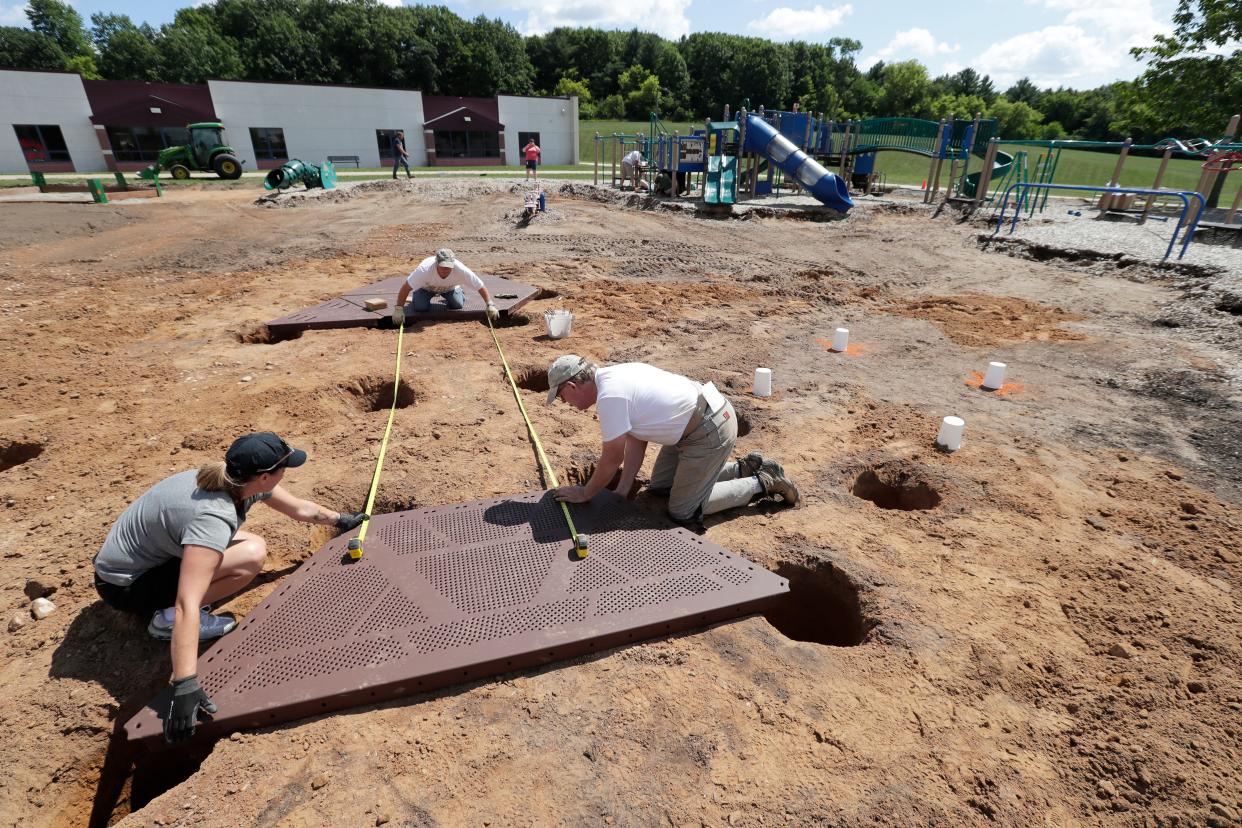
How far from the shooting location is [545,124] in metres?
35.6

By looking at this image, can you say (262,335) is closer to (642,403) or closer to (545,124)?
(642,403)

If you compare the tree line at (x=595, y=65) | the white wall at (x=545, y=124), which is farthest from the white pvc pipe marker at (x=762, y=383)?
the white wall at (x=545, y=124)

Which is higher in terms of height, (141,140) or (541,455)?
(141,140)

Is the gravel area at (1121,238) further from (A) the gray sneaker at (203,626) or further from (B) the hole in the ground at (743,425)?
(A) the gray sneaker at (203,626)

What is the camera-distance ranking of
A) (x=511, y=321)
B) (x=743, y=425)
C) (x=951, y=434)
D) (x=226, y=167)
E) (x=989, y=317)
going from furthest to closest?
(x=226, y=167)
(x=989, y=317)
(x=511, y=321)
(x=743, y=425)
(x=951, y=434)

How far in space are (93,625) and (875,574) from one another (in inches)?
171

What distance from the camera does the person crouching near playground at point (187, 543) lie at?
252 centimetres

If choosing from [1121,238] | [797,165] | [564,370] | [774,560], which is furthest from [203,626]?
[797,165]

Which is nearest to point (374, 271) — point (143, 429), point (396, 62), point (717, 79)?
point (143, 429)

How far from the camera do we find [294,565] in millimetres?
3627

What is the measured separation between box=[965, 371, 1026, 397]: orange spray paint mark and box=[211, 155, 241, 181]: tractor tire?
27.3 meters

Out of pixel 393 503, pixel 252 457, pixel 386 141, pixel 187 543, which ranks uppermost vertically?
pixel 386 141

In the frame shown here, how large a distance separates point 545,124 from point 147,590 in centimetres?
3779

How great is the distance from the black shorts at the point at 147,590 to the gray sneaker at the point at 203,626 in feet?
0.23
